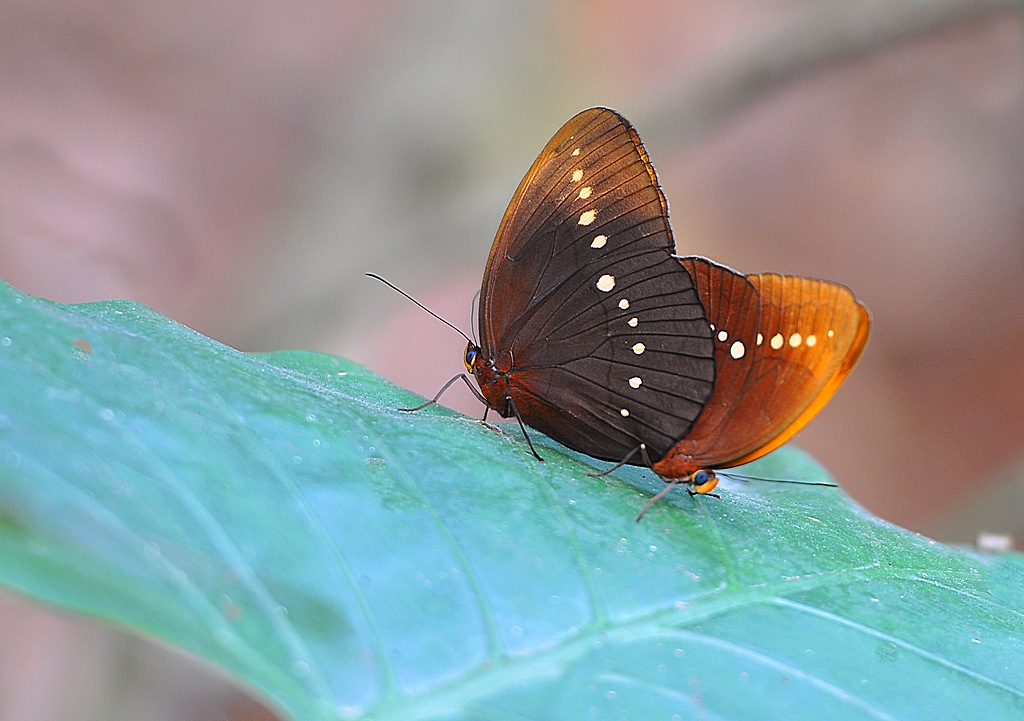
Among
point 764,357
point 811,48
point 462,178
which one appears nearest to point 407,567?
point 764,357

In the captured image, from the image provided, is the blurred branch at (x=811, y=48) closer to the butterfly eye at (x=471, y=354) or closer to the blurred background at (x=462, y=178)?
the blurred background at (x=462, y=178)

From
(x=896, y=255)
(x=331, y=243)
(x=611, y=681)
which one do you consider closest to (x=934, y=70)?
(x=896, y=255)

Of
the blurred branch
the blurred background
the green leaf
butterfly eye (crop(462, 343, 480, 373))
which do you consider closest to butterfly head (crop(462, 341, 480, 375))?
butterfly eye (crop(462, 343, 480, 373))

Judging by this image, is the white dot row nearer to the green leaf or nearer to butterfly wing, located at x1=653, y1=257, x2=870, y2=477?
butterfly wing, located at x1=653, y1=257, x2=870, y2=477

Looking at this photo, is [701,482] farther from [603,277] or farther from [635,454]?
[603,277]

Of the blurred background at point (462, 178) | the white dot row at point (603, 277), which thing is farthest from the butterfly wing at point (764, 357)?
the blurred background at point (462, 178)

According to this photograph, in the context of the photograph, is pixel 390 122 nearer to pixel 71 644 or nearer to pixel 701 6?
pixel 71 644
